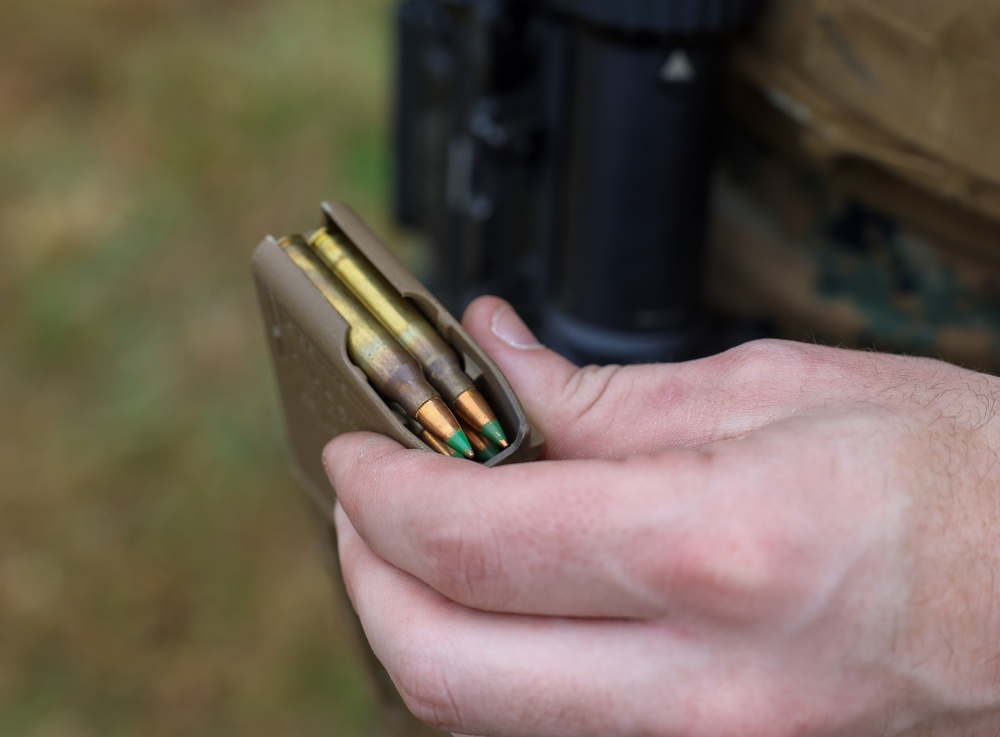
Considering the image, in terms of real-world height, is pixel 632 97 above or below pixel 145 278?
above

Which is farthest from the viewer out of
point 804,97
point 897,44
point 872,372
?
point 804,97

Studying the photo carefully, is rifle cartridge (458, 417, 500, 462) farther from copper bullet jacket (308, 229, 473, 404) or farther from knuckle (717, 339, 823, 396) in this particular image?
knuckle (717, 339, 823, 396)

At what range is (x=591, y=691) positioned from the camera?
1.00 metres

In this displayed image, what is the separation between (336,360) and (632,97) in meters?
0.70

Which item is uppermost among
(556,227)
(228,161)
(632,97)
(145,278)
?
(632,97)

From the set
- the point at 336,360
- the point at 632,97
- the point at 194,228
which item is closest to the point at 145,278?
the point at 194,228

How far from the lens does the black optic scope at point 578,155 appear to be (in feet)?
5.33

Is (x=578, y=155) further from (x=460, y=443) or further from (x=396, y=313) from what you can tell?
(x=460, y=443)

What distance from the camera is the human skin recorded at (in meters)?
0.96

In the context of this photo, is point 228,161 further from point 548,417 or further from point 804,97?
point 548,417

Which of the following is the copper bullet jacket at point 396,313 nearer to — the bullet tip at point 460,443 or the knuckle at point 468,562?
the bullet tip at point 460,443

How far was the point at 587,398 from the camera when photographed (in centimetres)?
125

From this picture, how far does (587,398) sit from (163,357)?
8.37ft

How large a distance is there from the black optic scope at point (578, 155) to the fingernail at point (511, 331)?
0.45 m
